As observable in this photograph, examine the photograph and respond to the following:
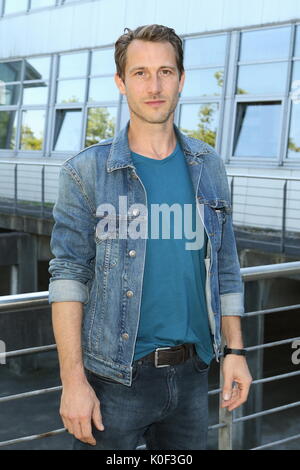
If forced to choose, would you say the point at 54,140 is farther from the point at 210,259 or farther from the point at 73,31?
the point at 210,259

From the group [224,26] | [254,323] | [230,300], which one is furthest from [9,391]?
[230,300]

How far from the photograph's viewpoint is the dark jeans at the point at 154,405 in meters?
2.01

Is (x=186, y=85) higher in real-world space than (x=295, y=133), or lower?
higher

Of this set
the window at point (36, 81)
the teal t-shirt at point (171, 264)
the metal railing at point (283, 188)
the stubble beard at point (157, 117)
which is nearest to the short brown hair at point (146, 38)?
the stubble beard at point (157, 117)

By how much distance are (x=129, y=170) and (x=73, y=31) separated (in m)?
14.5

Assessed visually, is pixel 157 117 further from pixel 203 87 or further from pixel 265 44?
pixel 203 87

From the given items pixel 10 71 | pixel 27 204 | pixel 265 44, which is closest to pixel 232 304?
pixel 265 44

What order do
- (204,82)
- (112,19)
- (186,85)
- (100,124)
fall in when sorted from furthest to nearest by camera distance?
(100,124)
(112,19)
(186,85)
(204,82)

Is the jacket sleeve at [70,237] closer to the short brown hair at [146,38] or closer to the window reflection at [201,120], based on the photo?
the short brown hair at [146,38]

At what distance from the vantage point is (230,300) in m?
2.25

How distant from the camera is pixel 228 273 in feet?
7.47

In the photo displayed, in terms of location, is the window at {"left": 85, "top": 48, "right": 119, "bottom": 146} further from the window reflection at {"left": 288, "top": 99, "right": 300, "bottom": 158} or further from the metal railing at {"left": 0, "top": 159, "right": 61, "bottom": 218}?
the window reflection at {"left": 288, "top": 99, "right": 300, "bottom": 158}

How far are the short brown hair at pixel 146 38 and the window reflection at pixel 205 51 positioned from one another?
10.6m

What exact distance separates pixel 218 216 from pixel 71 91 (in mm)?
14046
